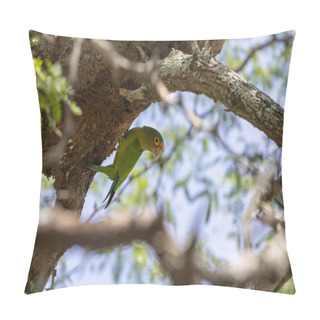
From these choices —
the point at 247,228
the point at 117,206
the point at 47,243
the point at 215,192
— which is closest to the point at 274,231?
the point at 247,228

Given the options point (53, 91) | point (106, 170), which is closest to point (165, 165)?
point (106, 170)

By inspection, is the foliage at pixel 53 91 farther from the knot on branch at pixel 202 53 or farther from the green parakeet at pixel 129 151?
the knot on branch at pixel 202 53

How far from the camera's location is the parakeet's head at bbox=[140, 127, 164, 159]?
1896 millimetres

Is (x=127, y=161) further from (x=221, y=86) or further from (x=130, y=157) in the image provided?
(x=221, y=86)

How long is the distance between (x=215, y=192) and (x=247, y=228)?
0.63ft

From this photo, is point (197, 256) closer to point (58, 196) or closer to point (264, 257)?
point (264, 257)

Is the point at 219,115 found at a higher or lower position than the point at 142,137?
higher

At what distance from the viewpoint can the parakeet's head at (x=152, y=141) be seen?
1.90m

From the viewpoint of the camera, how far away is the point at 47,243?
186 centimetres

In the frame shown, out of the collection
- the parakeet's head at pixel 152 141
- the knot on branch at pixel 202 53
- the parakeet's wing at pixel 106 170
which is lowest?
the parakeet's wing at pixel 106 170

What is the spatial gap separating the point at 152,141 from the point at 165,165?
11 cm

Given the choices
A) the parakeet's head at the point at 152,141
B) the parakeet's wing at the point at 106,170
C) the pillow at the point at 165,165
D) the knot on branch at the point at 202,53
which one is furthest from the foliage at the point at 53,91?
the knot on branch at the point at 202,53

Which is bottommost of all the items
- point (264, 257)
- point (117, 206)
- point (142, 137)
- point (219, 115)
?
point (264, 257)

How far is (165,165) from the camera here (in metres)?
1.89
